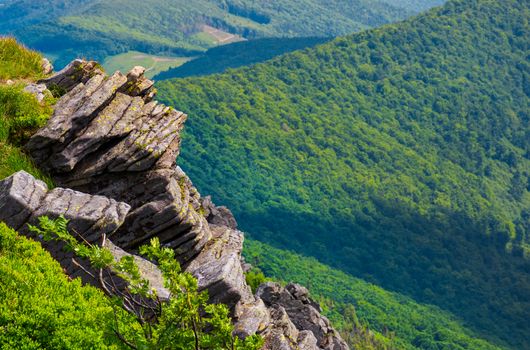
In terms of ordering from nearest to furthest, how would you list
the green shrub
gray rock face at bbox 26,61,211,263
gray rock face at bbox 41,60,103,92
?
the green shrub → gray rock face at bbox 26,61,211,263 → gray rock face at bbox 41,60,103,92

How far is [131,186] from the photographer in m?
34.5

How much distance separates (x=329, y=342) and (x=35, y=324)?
107ft

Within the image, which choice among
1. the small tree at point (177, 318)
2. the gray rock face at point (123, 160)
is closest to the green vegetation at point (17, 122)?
the gray rock face at point (123, 160)

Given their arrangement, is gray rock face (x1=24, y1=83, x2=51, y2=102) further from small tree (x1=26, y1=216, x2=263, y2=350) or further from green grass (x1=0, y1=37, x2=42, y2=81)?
small tree (x1=26, y1=216, x2=263, y2=350)

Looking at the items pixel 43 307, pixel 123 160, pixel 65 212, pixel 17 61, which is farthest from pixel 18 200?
pixel 17 61

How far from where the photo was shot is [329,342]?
52188 mm

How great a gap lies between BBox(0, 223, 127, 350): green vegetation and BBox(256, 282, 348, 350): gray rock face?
87.4 feet

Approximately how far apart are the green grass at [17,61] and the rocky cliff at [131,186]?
3.46 meters

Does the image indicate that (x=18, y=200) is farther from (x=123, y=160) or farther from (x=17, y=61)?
(x=17, y=61)

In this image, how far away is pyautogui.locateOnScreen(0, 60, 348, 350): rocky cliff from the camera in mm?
30609

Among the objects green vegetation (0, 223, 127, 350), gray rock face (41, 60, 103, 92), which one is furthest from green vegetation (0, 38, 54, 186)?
green vegetation (0, 223, 127, 350)

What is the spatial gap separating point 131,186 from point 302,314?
2264cm

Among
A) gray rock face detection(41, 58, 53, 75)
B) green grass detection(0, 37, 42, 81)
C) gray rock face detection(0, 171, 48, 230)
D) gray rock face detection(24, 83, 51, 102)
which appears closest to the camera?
gray rock face detection(0, 171, 48, 230)

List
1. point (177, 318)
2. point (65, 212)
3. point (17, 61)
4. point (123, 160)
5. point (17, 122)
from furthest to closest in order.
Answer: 1. point (17, 61)
2. point (123, 160)
3. point (17, 122)
4. point (65, 212)
5. point (177, 318)
